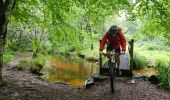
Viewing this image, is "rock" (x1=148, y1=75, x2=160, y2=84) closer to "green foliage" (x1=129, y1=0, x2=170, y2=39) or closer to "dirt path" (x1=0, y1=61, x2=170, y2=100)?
"dirt path" (x1=0, y1=61, x2=170, y2=100)

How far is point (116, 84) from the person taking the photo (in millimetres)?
11867

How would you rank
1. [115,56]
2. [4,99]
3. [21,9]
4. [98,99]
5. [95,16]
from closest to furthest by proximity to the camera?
[4,99] < [98,99] < [115,56] < [95,16] < [21,9]

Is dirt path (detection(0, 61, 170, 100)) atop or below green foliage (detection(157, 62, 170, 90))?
below

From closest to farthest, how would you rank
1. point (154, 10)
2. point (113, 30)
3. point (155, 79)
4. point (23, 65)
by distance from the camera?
1. point (113, 30)
2. point (154, 10)
3. point (155, 79)
4. point (23, 65)

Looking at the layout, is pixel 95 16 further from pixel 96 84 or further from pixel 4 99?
pixel 4 99

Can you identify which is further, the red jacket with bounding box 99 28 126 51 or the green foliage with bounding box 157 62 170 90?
the green foliage with bounding box 157 62 170 90

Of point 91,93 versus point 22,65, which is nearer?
point 91,93

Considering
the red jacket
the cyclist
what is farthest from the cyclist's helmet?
the red jacket

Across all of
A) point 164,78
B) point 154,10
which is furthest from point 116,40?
point 164,78

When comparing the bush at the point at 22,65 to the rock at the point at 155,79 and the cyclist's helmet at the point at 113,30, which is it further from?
the cyclist's helmet at the point at 113,30

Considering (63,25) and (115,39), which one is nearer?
(115,39)

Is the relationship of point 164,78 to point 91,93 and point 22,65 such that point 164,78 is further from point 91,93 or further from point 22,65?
point 22,65

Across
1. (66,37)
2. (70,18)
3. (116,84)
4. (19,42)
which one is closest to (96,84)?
(116,84)

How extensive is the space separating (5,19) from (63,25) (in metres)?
3.72
